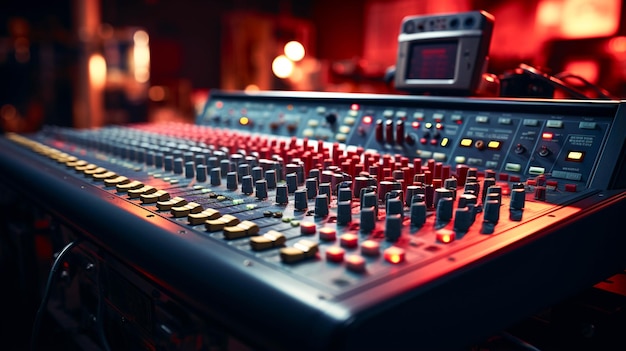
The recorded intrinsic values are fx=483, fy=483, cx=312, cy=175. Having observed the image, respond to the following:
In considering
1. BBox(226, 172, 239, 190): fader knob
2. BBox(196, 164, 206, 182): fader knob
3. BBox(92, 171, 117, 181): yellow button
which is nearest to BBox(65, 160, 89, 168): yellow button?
BBox(92, 171, 117, 181): yellow button

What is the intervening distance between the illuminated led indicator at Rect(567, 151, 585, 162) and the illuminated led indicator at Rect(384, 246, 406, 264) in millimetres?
622

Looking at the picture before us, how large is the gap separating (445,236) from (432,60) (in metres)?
1.06

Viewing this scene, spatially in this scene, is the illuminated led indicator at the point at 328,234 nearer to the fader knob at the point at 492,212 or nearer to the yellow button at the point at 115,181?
the fader knob at the point at 492,212

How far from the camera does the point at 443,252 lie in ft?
2.01

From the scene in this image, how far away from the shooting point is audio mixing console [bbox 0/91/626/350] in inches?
21.3

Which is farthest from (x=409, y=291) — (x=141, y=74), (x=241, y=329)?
(x=141, y=74)

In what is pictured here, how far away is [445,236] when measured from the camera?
65cm

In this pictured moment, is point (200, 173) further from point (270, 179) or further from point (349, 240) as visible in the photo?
point (349, 240)

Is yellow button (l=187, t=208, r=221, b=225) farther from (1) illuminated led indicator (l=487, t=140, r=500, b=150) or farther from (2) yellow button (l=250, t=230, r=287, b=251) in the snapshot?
(1) illuminated led indicator (l=487, t=140, r=500, b=150)

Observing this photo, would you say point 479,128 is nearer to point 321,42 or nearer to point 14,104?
point 14,104

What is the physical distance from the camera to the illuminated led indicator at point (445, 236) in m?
0.65

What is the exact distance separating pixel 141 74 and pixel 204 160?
7.23 m

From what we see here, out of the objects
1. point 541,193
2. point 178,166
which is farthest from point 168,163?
point 541,193

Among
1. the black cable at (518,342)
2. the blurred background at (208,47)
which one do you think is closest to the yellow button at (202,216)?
the black cable at (518,342)
